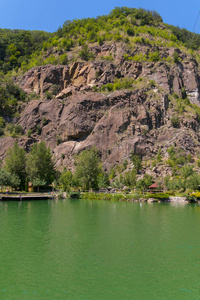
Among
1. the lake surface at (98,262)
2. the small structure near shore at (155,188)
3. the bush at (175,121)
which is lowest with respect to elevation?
the lake surface at (98,262)

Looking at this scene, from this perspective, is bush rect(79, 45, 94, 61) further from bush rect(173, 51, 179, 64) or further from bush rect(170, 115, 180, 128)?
bush rect(170, 115, 180, 128)

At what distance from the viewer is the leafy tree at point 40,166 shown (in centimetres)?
8162

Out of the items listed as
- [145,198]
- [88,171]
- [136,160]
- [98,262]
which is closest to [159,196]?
[145,198]

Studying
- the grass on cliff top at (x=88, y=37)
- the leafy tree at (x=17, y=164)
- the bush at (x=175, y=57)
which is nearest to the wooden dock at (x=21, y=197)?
the leafy tree at (x=17, y=164)

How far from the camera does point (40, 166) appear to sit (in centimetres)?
8312

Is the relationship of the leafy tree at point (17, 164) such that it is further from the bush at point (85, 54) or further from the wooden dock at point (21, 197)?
the bush at point (85, 54)

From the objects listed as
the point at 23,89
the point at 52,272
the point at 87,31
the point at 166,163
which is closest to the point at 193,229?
the point at 52,272

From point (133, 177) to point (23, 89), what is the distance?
236 ft

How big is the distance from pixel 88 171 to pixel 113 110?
2953 centimetres

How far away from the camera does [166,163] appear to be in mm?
84000

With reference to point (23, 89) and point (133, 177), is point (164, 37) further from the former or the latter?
point (133, 177)

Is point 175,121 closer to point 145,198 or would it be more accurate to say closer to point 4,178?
point 145,198

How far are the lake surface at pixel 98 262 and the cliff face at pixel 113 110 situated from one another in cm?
5713

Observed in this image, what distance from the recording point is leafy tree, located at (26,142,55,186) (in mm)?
81625
